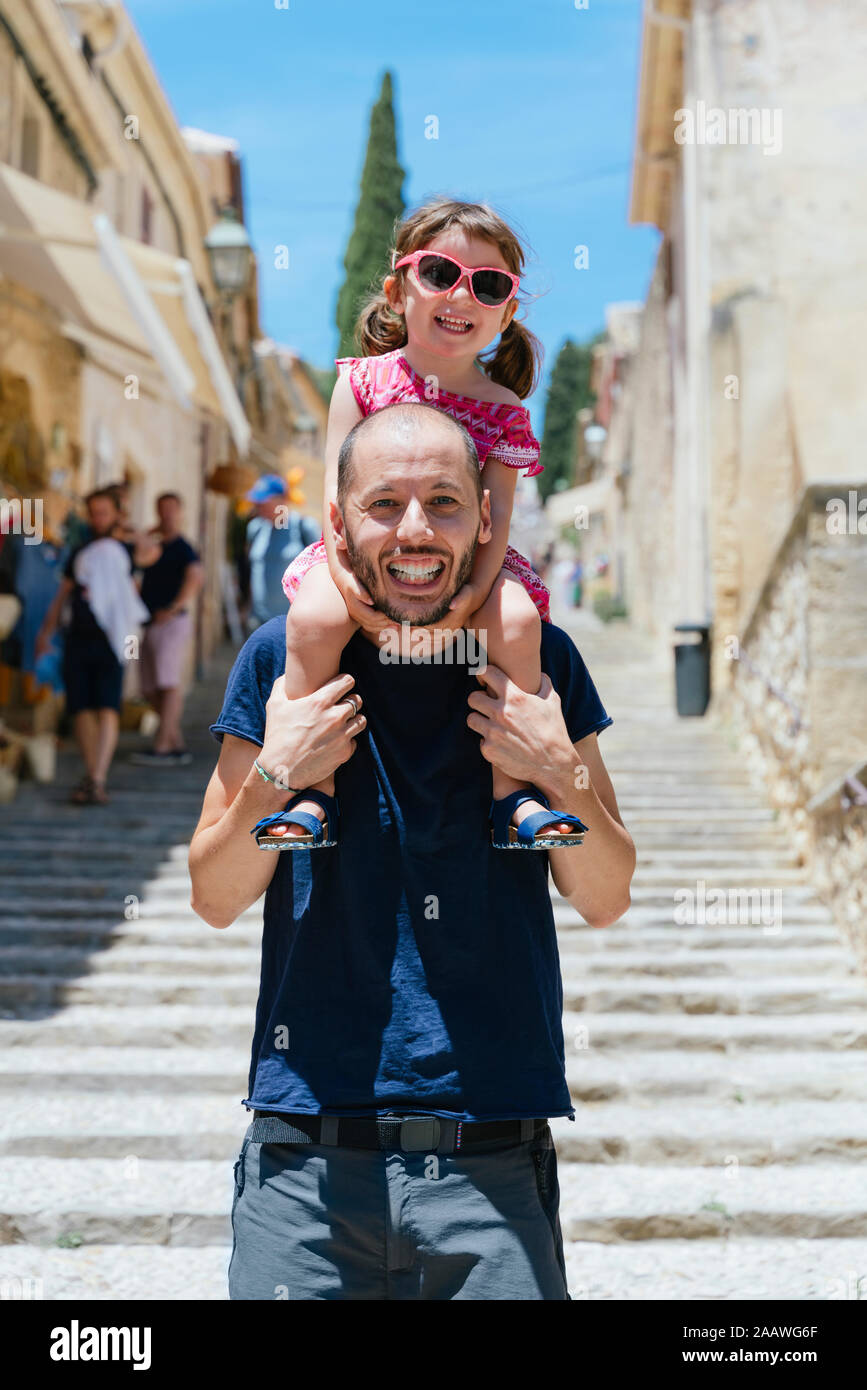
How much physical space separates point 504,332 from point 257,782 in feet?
3.00

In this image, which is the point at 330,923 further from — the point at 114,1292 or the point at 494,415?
the point at 114,1292

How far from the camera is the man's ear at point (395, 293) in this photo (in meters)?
2.21

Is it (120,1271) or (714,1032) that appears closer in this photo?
(120,1271)

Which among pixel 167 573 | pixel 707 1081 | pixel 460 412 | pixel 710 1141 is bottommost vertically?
pixel 710 1141

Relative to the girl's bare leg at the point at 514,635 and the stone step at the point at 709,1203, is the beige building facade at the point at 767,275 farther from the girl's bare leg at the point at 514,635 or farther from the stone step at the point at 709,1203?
the girl's bare leg at the point at 514,635

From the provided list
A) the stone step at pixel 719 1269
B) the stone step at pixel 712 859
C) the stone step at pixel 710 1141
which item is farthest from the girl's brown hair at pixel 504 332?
the stone step at pixel 712 859

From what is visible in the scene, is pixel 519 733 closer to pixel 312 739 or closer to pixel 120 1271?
pixel 312 739

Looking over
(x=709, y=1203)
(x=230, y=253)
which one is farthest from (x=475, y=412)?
(x=230, y=253)

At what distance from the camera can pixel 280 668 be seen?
1.95 metres

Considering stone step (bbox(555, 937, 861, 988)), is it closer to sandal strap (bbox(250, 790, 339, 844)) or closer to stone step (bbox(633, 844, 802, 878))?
stone step (bbox(633, 844, 802, 878))

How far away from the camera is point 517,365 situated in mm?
2295

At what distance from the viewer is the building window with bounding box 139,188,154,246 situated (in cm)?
1400
